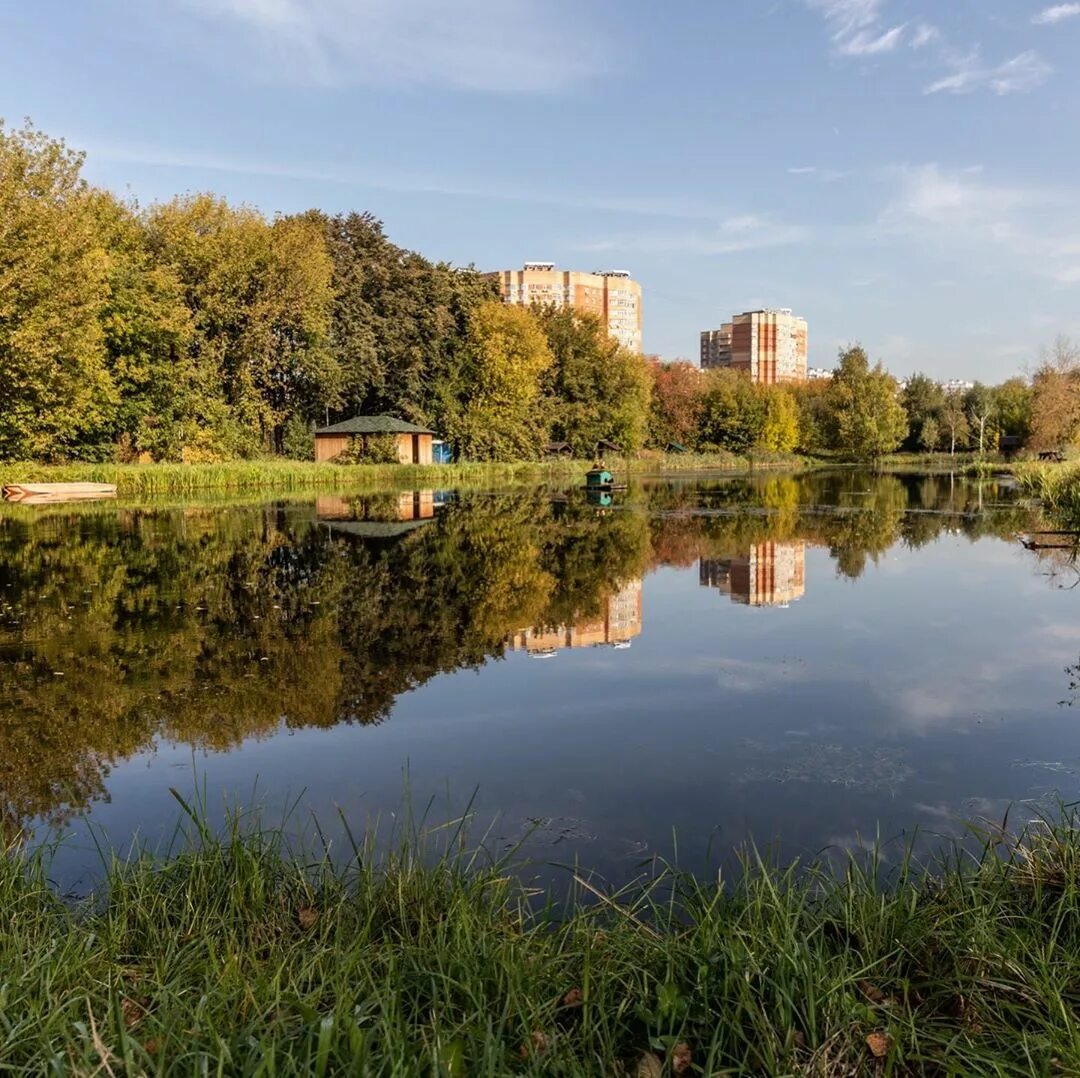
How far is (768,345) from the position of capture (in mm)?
123875

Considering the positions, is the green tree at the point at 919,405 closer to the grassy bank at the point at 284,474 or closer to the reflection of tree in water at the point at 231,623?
the grassy bank at the point at 284,474

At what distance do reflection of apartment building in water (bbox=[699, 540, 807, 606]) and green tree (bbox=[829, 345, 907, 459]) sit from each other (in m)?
55.8

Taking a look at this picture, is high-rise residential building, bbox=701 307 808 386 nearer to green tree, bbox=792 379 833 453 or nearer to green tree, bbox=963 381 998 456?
green tree, bbox=792 379 833 453

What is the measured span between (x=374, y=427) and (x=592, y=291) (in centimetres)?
6609

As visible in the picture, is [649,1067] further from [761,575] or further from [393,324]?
[393,324]

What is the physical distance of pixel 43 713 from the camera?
7.10 metres

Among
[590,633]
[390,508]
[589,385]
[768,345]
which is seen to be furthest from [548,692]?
[768,345]

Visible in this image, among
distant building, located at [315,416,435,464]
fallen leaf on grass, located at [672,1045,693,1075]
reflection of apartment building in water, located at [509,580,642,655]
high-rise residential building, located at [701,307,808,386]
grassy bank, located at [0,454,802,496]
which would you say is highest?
high-rise residential building, located at [701,307,808,386]

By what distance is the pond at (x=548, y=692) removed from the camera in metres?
5.23

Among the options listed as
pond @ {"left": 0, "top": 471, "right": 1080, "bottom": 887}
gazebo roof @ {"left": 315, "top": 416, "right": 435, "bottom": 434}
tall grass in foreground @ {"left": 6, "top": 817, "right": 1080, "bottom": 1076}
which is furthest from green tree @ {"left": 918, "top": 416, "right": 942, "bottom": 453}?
tall grass in foreground @ {"left": 6, "top": 817, "right": 1080, "bottom": 1076}

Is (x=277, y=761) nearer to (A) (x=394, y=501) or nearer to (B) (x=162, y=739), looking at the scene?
(B) (x=162, y=739)

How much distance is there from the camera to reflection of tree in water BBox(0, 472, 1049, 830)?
6969 mm

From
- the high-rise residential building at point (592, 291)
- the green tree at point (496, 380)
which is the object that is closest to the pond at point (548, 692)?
the green tree at point (496, 380)

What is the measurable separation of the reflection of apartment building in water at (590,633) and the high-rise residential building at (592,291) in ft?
294
